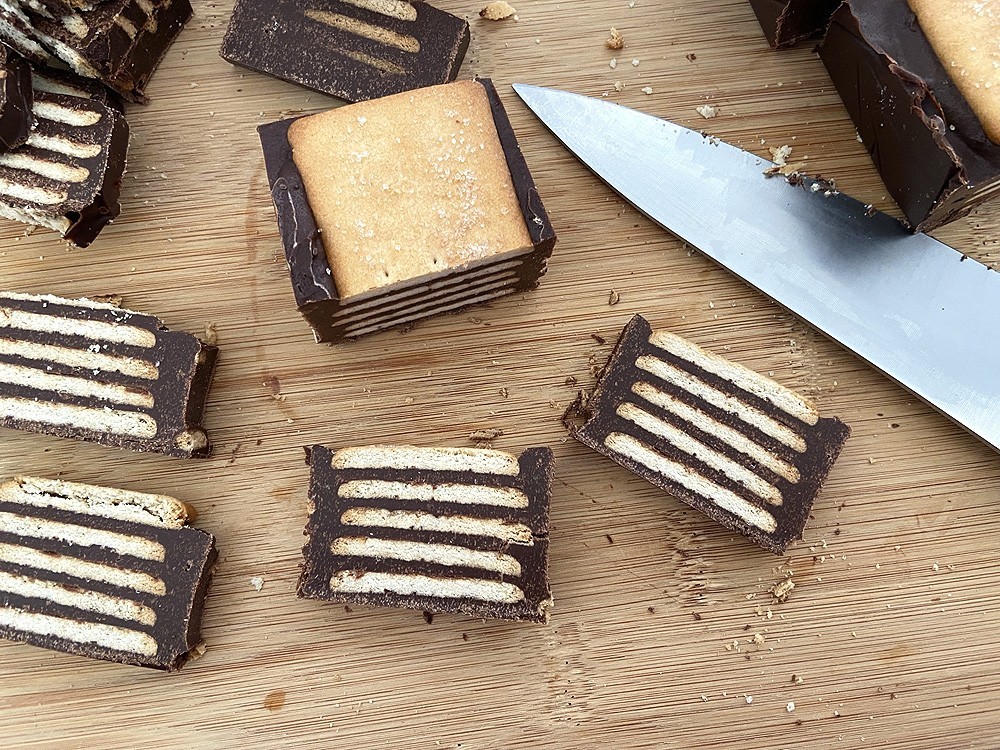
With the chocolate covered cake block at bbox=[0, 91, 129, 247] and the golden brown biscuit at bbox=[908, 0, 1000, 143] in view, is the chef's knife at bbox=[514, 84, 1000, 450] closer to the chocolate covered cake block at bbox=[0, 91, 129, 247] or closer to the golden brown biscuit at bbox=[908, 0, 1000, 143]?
the golden brown biscuit at bbox=[908, 0, 1000, 143]

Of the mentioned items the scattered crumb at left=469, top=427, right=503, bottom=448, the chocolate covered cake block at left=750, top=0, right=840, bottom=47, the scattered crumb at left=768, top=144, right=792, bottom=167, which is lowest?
the scattered crumb at left=469, top=427, right=503, bottom=448

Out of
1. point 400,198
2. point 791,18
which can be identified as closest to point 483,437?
point 400,198

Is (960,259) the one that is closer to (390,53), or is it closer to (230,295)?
(390,53)

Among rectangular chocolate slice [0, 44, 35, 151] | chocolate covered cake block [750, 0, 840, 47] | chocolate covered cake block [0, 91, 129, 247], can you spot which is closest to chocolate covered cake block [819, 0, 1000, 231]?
chocolate covered cake block [750, 0, 840, 47]

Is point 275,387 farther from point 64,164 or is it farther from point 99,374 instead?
point 64,164

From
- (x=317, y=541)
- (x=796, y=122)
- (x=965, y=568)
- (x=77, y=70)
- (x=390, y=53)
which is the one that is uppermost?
(x=796, y=122)

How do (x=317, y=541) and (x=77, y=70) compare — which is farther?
(x=77, y=70)

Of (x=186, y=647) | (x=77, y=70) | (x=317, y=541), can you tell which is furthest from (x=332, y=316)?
(x=77, y=70)
